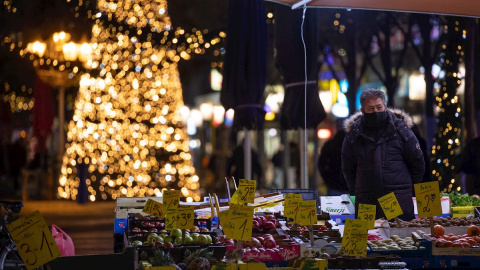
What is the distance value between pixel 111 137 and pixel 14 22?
442cm

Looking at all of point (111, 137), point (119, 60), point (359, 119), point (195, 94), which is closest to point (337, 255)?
point (359, 119)

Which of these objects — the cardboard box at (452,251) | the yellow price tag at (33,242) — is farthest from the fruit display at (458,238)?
the yellow price tag at (33,242)

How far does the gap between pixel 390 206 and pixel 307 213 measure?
0.56 meters

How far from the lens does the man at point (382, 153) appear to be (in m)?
6.32

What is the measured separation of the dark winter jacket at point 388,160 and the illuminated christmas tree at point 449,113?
22.4 ft

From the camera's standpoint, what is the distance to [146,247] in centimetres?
463

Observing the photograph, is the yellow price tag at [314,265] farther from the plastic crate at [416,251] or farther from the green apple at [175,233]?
the green apple at [175,233]

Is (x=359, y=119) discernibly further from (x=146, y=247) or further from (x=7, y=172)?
(x=7, y=172)

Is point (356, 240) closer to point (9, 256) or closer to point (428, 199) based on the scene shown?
point (428, 199)

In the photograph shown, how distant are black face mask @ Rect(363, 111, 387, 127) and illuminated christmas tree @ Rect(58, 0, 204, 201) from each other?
7.57 metres

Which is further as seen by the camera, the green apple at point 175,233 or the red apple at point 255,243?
the green apple at point 175,233

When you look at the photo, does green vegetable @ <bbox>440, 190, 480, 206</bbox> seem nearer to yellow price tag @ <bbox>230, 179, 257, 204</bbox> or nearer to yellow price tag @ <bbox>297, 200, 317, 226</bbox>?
yellow price tag @ <bbox>230, 179, 257, 204</bbox>

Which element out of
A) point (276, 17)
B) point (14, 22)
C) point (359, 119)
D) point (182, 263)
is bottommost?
point (182, 263)

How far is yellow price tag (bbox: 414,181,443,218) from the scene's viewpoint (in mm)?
5230
